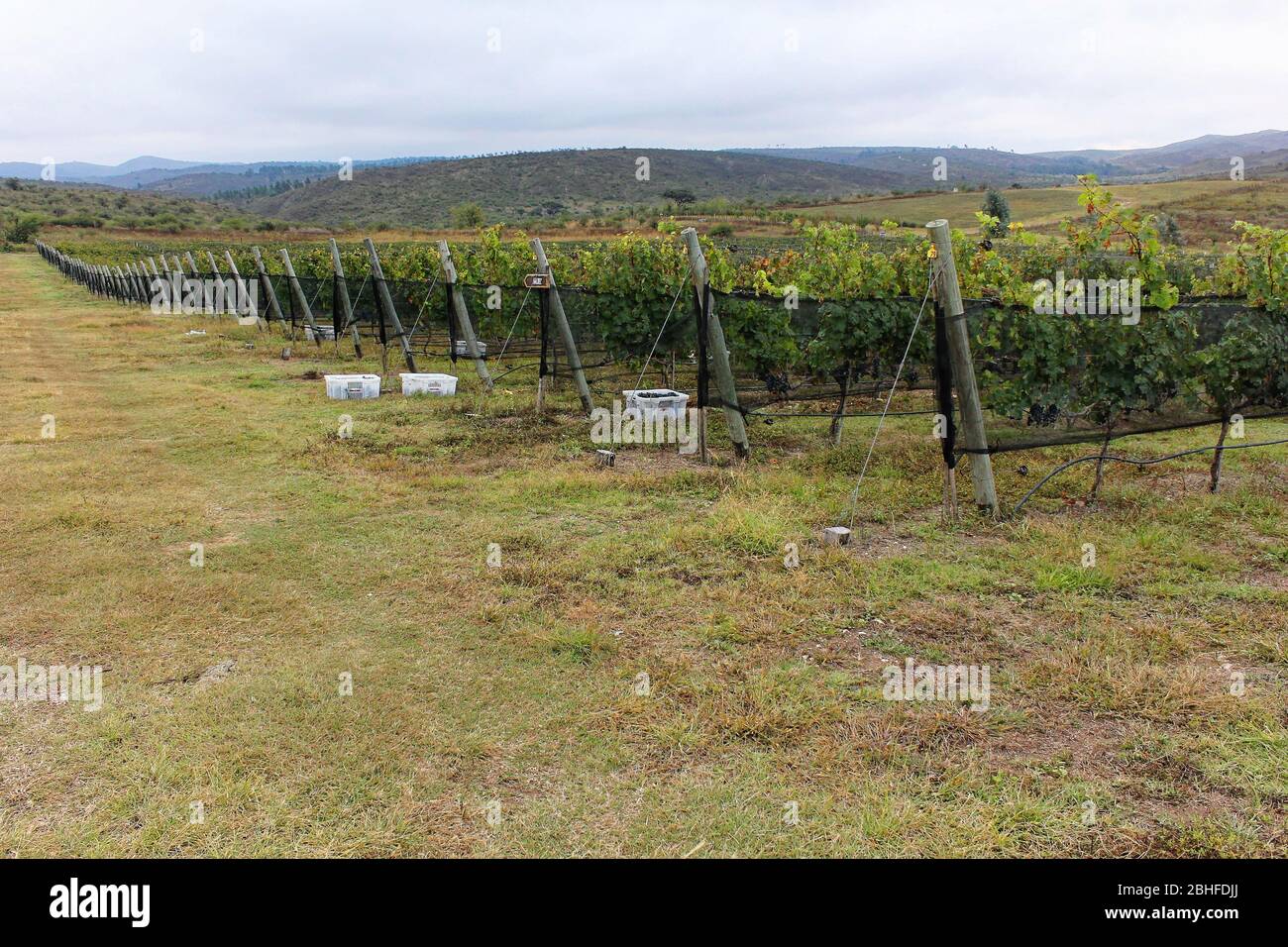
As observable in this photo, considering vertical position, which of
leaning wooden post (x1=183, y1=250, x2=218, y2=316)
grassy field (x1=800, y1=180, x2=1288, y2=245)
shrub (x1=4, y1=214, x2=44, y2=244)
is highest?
shrub (x1=4, y1=214, x2=44, y2=244)

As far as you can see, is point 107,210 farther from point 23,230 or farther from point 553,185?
point 553,185

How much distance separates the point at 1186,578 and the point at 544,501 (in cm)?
478

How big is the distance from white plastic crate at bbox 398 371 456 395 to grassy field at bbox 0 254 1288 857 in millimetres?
4013

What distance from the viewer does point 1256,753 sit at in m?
3.76

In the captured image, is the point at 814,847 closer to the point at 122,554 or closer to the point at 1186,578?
the point at 1186,578

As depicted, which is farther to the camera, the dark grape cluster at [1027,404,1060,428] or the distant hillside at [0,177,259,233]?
the distant hillside at [0,177,259,233]

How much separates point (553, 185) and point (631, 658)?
9284 centimetres

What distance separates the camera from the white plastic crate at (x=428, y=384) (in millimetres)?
12734

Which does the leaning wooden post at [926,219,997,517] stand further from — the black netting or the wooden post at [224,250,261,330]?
the wooden post at [224,250,261,330]

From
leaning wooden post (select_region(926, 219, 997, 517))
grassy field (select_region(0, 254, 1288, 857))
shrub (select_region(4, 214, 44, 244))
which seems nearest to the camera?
grassy field (select_region(0, 254, 1288, 857))

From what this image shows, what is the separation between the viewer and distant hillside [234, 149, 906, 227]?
3356 inches

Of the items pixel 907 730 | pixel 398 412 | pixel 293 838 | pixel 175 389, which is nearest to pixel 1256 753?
pixel 907 730

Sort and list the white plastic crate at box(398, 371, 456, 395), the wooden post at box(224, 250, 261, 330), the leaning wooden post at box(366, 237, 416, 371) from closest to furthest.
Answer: the white plastic crate at box(398, 371, 456, 395) < the leaning wooden post at box(366, 237, 416, 371) < the wooden post at box(224, 250, 261, 330)

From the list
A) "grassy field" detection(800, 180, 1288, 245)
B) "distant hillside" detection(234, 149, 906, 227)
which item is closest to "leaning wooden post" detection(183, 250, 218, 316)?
"grassy field" detection(800, 180, 1288, 245)
